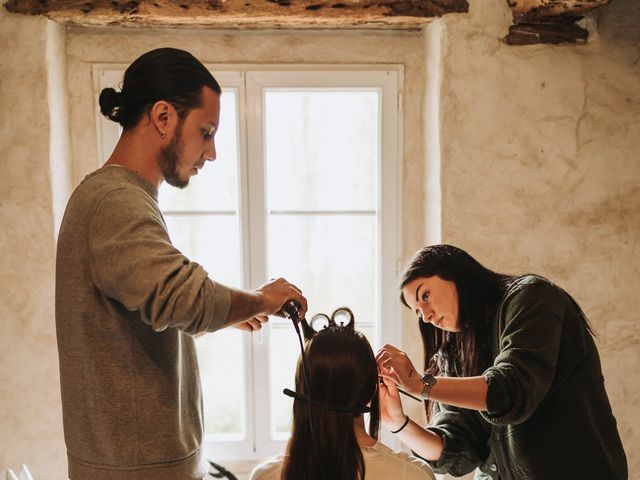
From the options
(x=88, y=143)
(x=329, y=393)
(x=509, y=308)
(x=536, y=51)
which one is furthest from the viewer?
(x=88, y=143)

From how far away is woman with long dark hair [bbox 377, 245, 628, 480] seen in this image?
126cm

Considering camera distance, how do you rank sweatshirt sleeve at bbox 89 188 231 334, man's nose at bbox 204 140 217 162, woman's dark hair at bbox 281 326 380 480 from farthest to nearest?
man's nose at bbox 204 140 217 162 → woman's dark hair at bbox 281 326 380 480 → sweatshirt sleeve at bbox 89 188 231 334

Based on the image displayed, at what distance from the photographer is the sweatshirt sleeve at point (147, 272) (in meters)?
0.98

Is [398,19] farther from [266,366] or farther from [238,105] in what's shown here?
[266,366]

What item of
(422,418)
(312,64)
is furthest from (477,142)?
(422,418)

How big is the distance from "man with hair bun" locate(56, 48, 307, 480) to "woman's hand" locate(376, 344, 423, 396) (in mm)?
271

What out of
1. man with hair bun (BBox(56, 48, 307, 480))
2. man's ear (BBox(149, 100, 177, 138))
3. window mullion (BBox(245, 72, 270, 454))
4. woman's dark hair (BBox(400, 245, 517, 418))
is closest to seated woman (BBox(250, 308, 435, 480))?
man with hair bun (BBox(56, 48, 307, 480))

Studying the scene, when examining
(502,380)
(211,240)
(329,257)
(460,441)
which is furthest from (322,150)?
(502,380)

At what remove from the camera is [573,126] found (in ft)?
6.98

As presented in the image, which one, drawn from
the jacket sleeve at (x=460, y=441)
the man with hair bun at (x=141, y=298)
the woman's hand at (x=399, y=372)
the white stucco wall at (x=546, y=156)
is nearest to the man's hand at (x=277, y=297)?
the man with hair bun at (x=141, y=298)

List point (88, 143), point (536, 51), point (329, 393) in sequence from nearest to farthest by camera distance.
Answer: point (329, 393)
point (536, 51)
point (88, 143)

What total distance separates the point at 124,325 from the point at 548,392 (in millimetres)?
936

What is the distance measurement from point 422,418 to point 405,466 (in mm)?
1193

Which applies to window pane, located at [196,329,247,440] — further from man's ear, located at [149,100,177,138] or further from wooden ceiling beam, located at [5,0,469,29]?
man's ear, located at [149,100,177,138]
